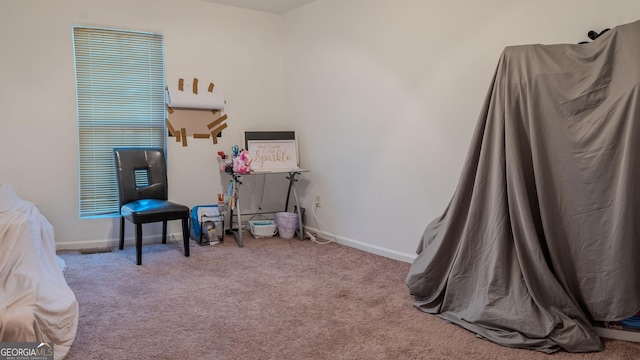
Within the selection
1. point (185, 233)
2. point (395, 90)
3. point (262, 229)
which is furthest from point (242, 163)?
point (395, 90)

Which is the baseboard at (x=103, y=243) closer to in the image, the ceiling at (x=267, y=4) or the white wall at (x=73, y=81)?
the white wall at (x=73, y=81)

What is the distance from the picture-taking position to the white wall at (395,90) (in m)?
2.84

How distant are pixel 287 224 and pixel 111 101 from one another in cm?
206

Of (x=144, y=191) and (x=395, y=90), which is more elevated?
(x=395, y=90)

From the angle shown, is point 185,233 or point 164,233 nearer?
point 185,233

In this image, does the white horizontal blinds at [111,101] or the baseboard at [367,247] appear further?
the white horizontal blinds at [111,101]

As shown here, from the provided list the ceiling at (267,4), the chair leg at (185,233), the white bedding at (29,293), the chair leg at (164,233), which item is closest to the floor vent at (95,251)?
the chair leg at (164,233)

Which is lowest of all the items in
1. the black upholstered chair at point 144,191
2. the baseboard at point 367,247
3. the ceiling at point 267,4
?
the baseboard at point 367,247

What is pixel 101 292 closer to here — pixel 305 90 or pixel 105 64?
pixel 105 64

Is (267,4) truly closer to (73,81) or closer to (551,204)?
(73,81)

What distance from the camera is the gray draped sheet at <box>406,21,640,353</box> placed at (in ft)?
6.88

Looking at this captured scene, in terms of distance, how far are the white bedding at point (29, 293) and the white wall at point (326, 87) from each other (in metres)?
1.51

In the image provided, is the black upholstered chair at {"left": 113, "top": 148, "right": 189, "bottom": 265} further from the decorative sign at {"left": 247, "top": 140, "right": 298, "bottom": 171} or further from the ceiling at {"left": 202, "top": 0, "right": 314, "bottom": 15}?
the ceiling at {"left": 202, "top": 0, "right": 314, "bottom": 15}

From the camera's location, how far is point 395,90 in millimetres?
3582
